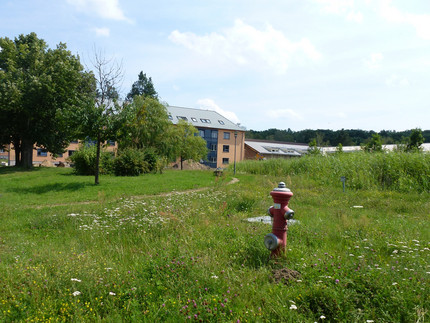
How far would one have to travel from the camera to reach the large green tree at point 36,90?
23703 mm

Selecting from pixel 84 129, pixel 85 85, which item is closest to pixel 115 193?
pixel 84 129

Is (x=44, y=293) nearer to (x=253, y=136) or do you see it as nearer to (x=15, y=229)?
(x=15, y=229)

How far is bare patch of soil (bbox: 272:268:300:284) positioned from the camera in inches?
151

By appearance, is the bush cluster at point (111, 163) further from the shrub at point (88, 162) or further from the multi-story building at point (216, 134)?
the multi-story building at point (216, 134)

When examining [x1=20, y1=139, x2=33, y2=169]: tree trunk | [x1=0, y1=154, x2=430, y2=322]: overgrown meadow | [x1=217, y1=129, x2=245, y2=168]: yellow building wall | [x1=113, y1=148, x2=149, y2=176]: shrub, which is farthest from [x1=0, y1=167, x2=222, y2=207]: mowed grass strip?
[x1=217, y1=129, x2=245, y2=168]: yellow building wall

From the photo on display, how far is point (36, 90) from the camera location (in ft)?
77.4

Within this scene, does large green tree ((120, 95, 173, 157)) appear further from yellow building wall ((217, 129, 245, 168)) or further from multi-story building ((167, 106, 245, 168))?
yellow building wall ((217, 129, 245, 168))

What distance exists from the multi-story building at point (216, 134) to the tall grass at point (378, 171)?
39.7m

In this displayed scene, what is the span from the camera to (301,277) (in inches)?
151

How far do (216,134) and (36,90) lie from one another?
128 ft

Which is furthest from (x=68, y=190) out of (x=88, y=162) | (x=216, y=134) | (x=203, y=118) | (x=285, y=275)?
(x=216, y=134)

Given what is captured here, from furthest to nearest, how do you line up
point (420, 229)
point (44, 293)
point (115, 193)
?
point (115, 193) < point (420, 229) < point (44, 293)

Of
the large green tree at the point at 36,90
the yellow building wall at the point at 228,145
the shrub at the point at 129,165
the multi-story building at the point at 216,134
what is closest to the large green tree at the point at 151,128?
the large green tree at the point at 36,90

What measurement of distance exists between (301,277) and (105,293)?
90.6 inches
